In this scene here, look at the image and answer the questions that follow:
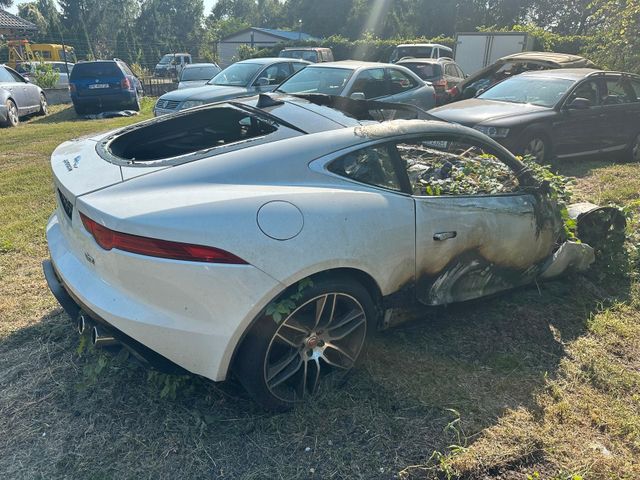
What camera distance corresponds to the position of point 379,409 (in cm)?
271

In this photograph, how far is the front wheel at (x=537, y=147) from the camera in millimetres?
7273

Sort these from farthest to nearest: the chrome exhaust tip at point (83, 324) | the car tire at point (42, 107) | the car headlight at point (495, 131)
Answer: the car tire at point (42, 107) → the car headlight at point (495, 131) → the chrome exhaust tip at point (83, 324)

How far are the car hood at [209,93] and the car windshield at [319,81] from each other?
134 centimetres

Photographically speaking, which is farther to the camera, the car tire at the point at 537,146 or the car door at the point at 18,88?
the car door at the point at 18,88

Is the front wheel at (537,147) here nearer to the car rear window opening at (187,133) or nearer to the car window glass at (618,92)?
the car window glass at (618,92)

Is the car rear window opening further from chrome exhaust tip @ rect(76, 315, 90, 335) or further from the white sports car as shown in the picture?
chrome exhaust tip @ rect(76, 315, 90, 335)

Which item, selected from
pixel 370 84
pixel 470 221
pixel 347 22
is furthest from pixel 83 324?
pixel 347 22

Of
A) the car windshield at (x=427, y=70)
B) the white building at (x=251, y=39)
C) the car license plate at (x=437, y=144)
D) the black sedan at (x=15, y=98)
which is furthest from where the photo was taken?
the white building at (x=251, y=39)

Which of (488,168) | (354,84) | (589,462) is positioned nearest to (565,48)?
(354,84)

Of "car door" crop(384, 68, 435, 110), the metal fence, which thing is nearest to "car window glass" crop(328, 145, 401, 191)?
"car door" crop(384, 68, 435, 110)

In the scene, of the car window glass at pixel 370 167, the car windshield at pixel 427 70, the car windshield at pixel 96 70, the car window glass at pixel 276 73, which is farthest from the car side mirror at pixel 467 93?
the car windshield at pixel 96 70

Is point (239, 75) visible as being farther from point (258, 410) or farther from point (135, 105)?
point (258, 410)

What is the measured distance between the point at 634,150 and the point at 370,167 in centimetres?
830

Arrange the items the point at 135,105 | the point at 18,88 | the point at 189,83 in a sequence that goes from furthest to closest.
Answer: the point at 189,83 < the point at 135,105 < the point at 18,88
